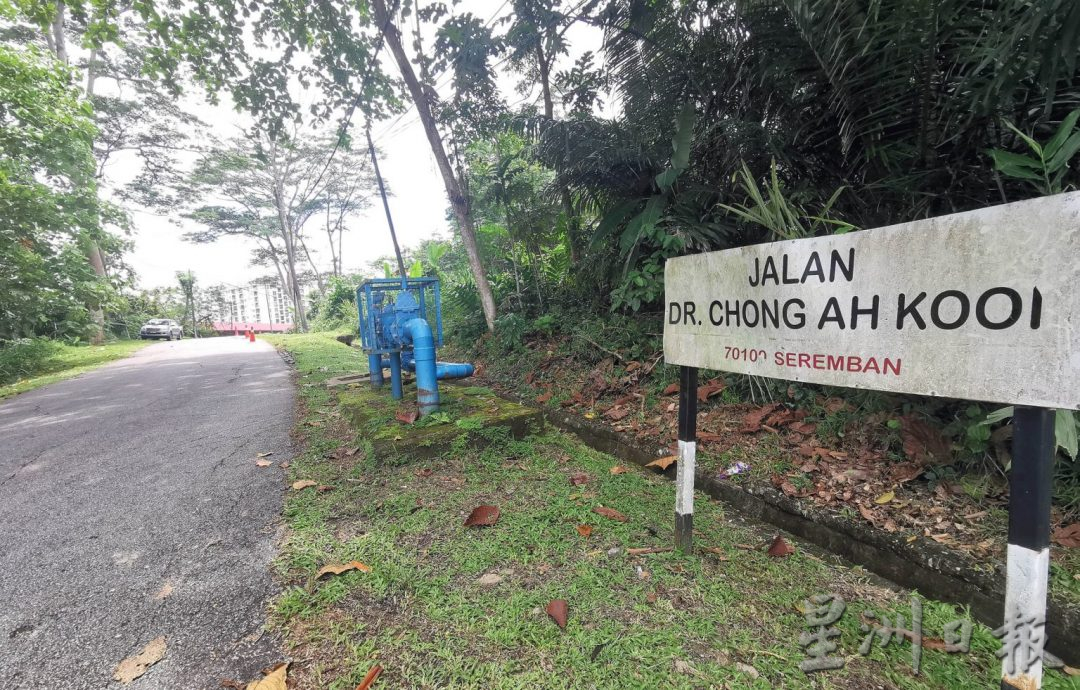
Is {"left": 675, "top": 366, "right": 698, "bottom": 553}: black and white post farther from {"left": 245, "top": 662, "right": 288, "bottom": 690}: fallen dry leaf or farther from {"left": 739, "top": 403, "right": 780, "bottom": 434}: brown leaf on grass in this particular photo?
{"left": 245, "top": 662, "right": 288, "bottom": 690}: fallen dry leaf

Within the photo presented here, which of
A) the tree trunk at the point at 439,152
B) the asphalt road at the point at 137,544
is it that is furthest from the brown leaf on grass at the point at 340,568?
the tree trunk at the point at 439,152

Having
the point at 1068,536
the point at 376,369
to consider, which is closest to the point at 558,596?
the point at 1068,536

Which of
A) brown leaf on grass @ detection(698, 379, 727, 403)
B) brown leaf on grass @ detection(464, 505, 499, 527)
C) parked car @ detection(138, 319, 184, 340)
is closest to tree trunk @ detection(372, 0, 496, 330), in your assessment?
brown leaf on grass @ detection(698, 379, 727, 403)

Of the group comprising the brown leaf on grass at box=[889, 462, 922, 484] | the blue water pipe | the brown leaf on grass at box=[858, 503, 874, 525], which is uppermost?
the blue water pipe

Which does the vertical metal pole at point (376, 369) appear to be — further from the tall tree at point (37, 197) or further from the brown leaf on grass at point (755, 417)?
the tall tree at point (37, 197)

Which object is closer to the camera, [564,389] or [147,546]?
[147,546]

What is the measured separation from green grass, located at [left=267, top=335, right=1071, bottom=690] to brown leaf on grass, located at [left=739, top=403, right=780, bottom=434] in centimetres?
69

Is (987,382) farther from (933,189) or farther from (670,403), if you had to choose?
(670,403)

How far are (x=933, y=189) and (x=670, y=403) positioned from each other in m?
2.10

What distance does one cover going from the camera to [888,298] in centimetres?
117

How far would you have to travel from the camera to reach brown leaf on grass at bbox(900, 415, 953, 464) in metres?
2.13

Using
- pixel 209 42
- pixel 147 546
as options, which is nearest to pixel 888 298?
pixel 147 546

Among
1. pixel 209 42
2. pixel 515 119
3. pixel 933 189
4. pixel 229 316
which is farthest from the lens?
pixel 229 316

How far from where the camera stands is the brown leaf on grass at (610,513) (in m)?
2.21
